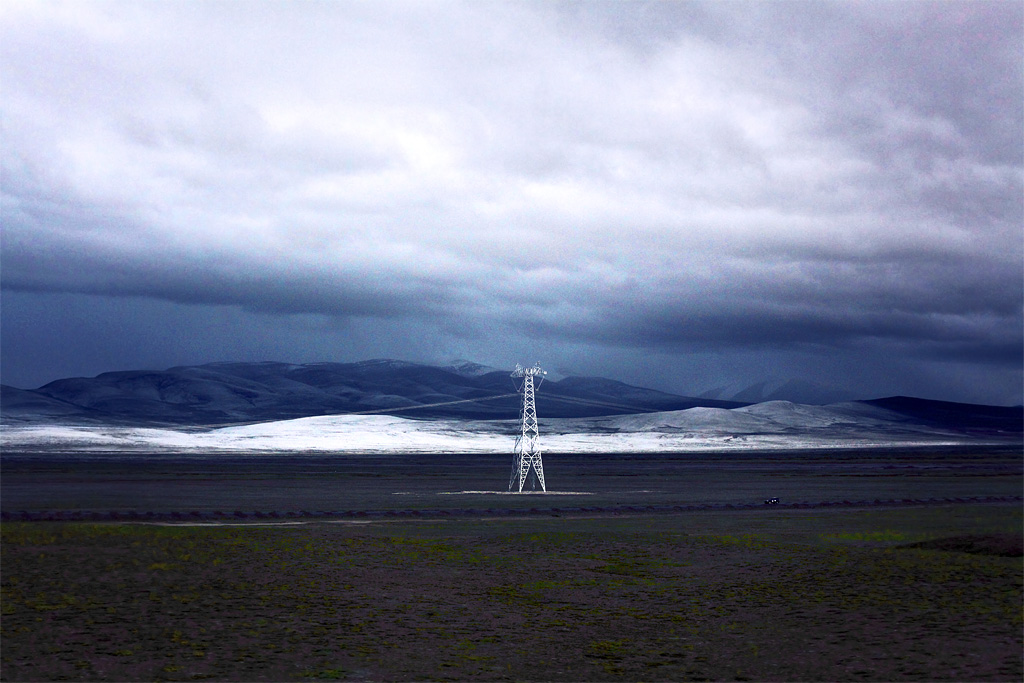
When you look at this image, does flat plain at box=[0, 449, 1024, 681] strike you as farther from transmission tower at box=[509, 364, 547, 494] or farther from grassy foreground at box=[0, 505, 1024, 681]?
transmission tower at box=[509, 364, 547, 494]

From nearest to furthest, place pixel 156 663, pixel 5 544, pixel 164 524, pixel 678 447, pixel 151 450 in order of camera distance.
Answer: pixel 156 663, pixel 5 544, pixel 164 524, pixel 151 450, pixel 678 447

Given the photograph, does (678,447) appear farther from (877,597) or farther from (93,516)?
(877,597)

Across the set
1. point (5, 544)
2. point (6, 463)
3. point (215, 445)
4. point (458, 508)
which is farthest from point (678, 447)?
point (5, 544)

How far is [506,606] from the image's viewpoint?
758 inches

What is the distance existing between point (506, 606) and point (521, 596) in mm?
1237

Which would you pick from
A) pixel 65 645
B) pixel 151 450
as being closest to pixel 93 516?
pixel 65 645

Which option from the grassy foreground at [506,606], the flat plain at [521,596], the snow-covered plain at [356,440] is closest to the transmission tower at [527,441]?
the flat plain at [521,596]

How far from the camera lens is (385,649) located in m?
15.2

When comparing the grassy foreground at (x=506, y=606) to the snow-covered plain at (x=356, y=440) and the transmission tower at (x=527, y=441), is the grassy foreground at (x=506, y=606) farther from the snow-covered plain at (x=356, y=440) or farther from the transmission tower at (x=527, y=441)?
the snow-covered plain at (x=356, y=440)

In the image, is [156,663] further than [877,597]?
No

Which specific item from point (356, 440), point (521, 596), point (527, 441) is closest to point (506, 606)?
point (521, 596)

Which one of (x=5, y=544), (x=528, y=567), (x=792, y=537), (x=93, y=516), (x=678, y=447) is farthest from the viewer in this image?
(x=678, y=447)

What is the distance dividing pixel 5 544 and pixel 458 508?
21.3 metres

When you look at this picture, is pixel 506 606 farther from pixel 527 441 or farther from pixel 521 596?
pixel 527 441
